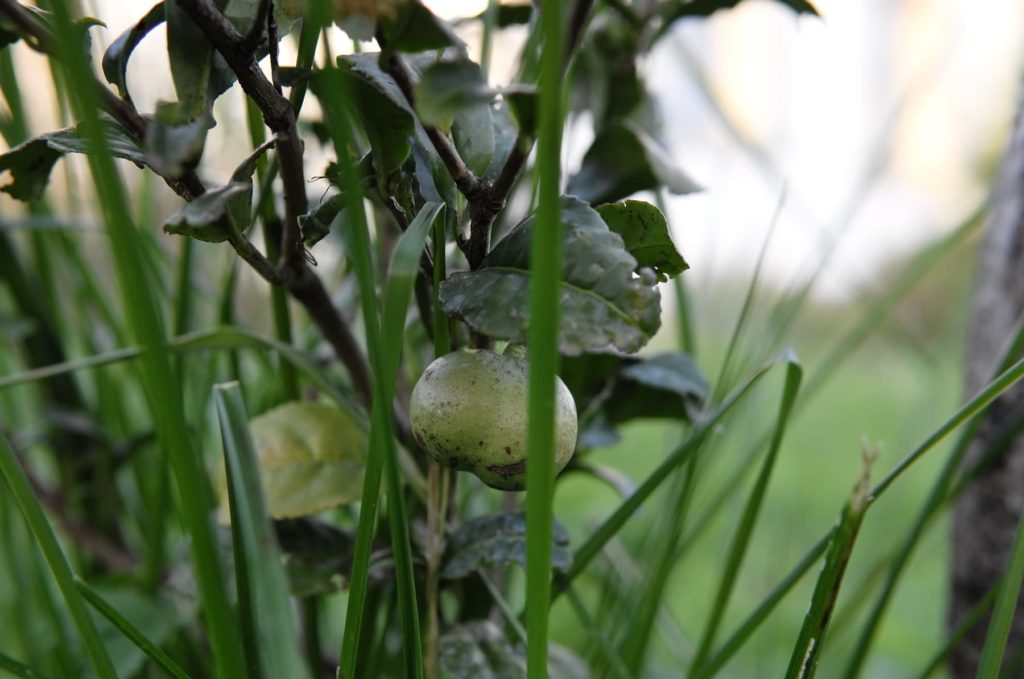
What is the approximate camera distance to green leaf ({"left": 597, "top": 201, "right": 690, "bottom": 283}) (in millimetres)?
200

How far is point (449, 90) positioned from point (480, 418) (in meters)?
0.07

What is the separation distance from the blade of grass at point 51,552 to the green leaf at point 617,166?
21cm

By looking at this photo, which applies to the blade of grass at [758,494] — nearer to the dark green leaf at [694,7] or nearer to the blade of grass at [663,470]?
the blade of grass at [663,470]

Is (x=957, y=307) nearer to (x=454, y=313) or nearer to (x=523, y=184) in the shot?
(x=523, y=184)

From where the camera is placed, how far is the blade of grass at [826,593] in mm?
188

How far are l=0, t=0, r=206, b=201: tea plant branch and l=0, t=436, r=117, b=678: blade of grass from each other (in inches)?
2.8

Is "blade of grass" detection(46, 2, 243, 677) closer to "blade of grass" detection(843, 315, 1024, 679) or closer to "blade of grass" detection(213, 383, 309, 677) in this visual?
"blade of grass" detection(213, 383, 309, 677)

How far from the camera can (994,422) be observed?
0.41 metres

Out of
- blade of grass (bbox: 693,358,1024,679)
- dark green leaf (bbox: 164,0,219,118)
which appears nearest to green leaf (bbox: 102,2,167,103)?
dark green leaf (bbox: 164,0,219,118)

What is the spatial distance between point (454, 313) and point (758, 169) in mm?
A: 380

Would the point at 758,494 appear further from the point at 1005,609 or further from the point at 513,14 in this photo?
the point at 513,14

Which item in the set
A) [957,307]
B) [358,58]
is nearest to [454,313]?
[358,58]

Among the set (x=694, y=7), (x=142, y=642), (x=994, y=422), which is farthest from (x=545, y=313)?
(x=994, y=422)

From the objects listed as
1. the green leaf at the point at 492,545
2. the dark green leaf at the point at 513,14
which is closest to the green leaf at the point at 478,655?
the green leaf at the point at 492,545
